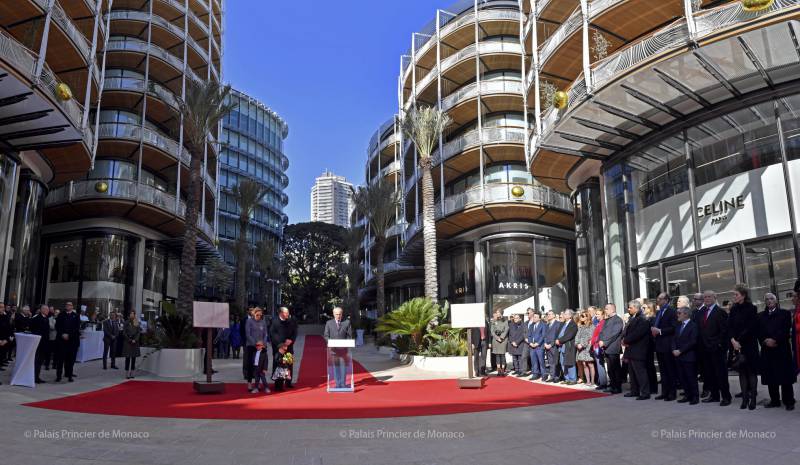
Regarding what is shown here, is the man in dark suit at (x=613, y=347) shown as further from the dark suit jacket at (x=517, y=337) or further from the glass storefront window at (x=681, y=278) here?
the glass storefront window at (x=681, y=278)

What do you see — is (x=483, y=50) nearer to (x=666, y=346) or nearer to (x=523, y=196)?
(x=523, y=196)

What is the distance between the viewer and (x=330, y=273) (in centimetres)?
6600

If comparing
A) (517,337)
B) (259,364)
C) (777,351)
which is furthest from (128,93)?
(777,351)

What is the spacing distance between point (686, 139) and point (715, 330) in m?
9.44

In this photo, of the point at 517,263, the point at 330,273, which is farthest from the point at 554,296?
the point at 330,273

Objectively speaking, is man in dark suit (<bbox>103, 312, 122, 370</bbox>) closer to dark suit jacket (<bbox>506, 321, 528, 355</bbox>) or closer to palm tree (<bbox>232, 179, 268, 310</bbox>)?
dark suit jacket (<bbox>506, 321, 528, 355</bbox>)

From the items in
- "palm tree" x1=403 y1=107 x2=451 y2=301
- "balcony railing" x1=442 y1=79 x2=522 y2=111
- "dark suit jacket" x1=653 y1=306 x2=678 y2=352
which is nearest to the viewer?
"dark suit jacket" x1=653 y1=306 x2=678 y2=352

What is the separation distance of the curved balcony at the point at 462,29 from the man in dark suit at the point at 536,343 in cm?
2276

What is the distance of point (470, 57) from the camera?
33.1 m

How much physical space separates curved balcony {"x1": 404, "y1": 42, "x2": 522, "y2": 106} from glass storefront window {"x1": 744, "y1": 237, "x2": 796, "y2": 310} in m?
21.1

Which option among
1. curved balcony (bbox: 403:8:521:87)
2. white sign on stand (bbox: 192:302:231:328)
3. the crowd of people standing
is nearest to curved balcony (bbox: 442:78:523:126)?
curved balcony (bbox: 403:8:521:87)

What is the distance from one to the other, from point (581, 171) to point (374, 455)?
20489mm

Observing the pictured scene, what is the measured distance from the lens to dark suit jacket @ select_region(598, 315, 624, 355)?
11.8 meters

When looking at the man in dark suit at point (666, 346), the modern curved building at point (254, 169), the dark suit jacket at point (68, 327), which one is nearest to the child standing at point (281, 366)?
the dark suit jacket at point (68, 327)
